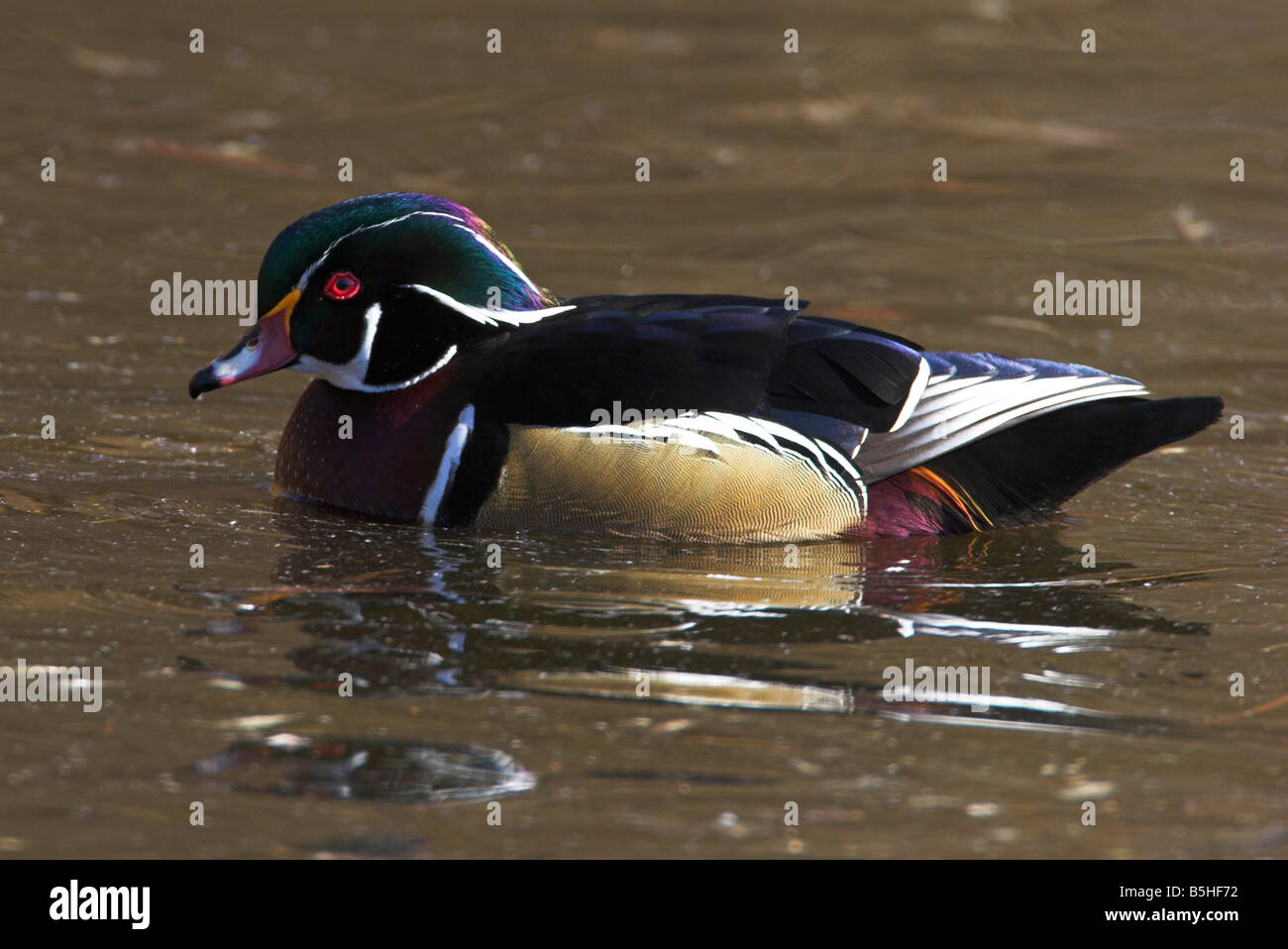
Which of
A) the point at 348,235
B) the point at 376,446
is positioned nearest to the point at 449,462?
the point at 376,446

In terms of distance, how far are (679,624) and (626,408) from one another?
94 cm

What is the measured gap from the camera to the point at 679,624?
5.50 meters

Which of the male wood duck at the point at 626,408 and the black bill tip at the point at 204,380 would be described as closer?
the male wood duck at the point at 626,408

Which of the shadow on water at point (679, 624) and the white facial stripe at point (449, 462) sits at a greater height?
the white facial stripe at point (449, 462)

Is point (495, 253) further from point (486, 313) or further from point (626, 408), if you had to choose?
point (626, 408)

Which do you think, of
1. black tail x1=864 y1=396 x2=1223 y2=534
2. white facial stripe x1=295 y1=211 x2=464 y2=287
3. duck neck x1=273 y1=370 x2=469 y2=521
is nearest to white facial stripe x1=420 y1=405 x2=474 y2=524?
duck neck x1=273 y1=370 x2=469 y2=521

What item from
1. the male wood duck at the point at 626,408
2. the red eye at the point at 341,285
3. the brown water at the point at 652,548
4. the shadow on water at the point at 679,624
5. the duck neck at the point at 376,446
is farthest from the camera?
the red eye at the point at 341,285

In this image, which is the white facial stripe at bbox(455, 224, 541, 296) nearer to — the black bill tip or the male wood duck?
the male wood duck

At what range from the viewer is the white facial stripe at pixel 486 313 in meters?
6.47

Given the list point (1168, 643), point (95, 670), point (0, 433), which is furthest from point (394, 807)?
point (0, 433)

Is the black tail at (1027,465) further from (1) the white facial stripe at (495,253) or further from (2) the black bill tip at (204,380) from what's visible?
(2) the black bill tip at (204,380)

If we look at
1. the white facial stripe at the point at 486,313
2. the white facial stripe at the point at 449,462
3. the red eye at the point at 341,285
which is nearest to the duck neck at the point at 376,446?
the white facial stripe at the point at 449,462

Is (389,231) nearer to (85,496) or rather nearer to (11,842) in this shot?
(85,496)

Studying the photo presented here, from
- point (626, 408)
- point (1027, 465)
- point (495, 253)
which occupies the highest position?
point (495, 253)
